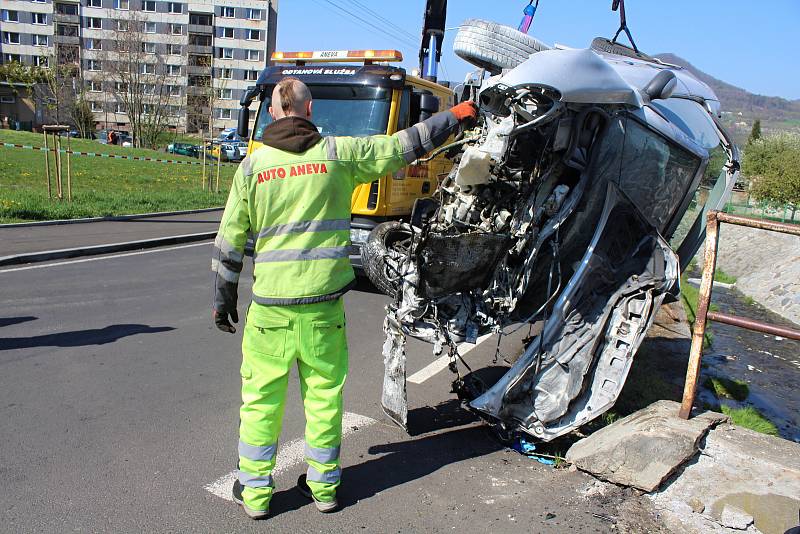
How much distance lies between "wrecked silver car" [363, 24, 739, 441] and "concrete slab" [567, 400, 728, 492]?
0.16 meters

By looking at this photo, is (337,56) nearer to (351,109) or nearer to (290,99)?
(351,109)

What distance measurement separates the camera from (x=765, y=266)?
54.6 feet

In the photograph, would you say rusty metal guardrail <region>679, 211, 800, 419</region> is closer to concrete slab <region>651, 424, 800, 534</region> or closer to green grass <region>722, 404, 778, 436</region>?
concrete slab <region>651, 424, 800, 534</region>

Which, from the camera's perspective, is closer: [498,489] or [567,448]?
[498,489]

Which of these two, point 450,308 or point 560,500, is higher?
point 450,308

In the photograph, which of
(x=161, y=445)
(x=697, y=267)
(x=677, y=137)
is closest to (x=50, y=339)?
(x=161, y=445)

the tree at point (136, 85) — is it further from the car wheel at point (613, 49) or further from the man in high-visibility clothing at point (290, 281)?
the man in high-visibility clothing at point (290, 281)

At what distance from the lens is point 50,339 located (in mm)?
5309

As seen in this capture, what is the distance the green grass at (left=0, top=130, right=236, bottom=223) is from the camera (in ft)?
38.0

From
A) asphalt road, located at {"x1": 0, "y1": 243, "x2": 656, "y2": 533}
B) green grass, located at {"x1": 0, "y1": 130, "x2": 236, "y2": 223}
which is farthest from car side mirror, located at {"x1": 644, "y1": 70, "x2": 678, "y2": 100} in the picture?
green grass, located at {"x1": 0, "y1": 130, "x2": 236, "y2": 223}

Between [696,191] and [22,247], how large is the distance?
8408 millimetres

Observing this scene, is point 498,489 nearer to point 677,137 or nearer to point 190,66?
point 677,137

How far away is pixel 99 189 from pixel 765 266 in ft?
57.9

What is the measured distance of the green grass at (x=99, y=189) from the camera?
11586mm
